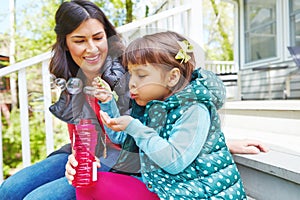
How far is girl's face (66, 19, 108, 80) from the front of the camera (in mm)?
955

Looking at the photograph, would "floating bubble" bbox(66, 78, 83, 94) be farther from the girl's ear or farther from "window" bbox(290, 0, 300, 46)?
"window" bbox(290, 0, 300, 46)

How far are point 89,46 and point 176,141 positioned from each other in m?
0.41

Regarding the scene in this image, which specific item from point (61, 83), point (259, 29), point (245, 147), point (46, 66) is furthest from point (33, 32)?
point (245, 147)

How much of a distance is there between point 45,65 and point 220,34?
8.94 m

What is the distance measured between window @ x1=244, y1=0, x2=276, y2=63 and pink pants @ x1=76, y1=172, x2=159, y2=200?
418 centimetres

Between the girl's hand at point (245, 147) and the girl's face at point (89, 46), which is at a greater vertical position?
the girl's face at point (89, 46)

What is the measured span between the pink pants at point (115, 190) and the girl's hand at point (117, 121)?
18cm

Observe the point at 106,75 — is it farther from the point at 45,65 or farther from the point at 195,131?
the point at 45,65

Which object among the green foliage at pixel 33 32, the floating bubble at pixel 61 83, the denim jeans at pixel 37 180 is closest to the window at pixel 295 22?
the green foliage at pixel 33 32

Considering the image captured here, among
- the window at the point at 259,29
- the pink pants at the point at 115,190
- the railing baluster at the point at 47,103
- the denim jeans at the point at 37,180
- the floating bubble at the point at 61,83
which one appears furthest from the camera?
the window at the point at 259,29

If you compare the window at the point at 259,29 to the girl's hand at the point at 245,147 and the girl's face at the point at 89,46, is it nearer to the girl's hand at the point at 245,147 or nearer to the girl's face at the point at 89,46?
the girl's hand at the point at 245,147

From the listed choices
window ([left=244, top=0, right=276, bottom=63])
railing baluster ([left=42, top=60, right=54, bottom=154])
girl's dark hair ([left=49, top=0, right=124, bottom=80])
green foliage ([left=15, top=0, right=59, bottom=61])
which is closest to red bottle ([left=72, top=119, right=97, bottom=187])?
girl's dark hair ([left=49, top=0, right=124, bottom=80])

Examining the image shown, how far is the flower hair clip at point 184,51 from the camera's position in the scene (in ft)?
2.70

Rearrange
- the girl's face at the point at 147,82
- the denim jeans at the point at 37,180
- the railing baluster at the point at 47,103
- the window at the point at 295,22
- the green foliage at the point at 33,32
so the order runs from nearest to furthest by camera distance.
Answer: the girl's face at the point at 147,82 → the denim jeans at the point at 37,180 → the railing baluster at the point at 47,103 → the window at the point at 295,22 → the green foliage at the point at 33,32
